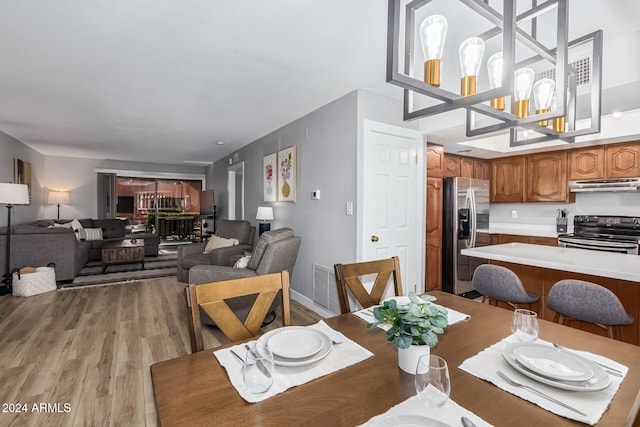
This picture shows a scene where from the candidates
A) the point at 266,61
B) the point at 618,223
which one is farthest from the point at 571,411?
the point at 618,223

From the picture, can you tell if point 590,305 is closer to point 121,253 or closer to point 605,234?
point 605,234

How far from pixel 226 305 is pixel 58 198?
7732 millimetres

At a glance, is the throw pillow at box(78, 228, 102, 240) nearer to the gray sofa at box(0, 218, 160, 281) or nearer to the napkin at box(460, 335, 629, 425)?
the gray sofa at box(0, 218, 160, 281)

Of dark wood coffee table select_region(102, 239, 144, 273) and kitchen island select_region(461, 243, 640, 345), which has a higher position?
kitchen island select_region(461, 243, 640, 345)

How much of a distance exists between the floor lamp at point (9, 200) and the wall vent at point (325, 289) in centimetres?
400

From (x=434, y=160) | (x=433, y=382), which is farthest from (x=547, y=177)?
(x=433, y=382)

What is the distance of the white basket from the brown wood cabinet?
23.2 feet

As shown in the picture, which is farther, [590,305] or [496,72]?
[590,305]

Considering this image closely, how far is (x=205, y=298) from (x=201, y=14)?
1.72m

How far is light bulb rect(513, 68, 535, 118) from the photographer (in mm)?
1489

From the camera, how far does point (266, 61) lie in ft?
8.09

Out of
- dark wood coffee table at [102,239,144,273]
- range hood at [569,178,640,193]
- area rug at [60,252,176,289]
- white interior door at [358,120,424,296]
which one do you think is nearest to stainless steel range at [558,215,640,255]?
range hood at [569,178,640,193]

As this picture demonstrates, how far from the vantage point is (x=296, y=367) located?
3.19 feet

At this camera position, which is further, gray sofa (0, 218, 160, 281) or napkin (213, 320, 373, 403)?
gray sofa (0, 218, 160, 281)
